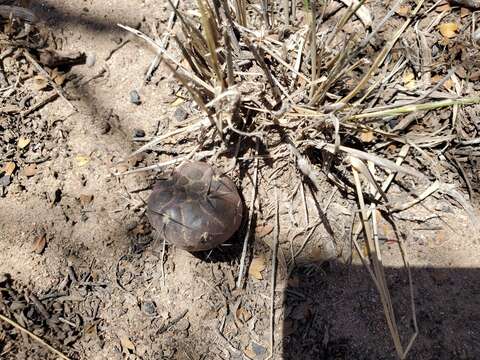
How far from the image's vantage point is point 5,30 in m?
2.04

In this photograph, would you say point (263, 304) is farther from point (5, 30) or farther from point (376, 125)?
point (5, 30)

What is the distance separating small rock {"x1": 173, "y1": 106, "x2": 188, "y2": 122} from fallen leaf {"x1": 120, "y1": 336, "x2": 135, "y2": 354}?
91 centimetres

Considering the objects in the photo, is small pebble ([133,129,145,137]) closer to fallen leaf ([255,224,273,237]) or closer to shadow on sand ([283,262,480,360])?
fallen leaf ([255,224,273,237])

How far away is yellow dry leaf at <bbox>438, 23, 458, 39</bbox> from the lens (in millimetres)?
1892

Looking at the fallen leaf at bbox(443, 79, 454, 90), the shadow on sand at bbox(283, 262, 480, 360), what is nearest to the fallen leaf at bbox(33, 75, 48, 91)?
the shadow on sand at bbox(283, 262, 480, 360)

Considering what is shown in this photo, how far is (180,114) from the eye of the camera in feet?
6.39

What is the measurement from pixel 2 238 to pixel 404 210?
5.38ft

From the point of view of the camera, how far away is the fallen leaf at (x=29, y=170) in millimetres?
1931

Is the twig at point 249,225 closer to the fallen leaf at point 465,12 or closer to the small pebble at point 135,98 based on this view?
the small pebble at point 135,98

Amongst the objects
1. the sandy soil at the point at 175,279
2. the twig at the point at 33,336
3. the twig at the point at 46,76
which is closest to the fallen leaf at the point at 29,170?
the sandy soil at the point at 175,279

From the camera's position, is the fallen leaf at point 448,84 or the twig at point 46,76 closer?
the fallen leaf at point 448,84

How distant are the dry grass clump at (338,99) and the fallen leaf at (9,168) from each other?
600 millimetres

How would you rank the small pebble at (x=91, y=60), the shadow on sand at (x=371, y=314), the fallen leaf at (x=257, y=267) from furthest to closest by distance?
the small pebble at (x=91, y=60) < the fallen leaf at (x=257, y=267) < the shadow on sand at (x=371, y=314)

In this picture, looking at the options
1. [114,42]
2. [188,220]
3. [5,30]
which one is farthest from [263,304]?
[5,30]
